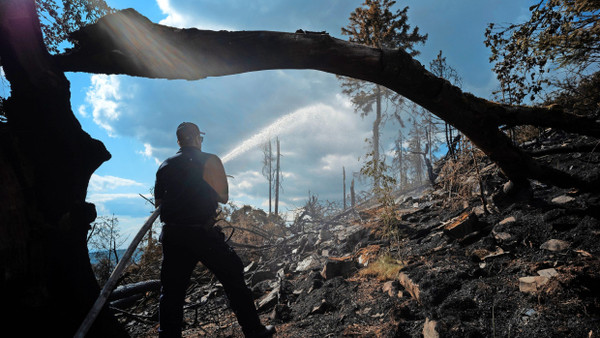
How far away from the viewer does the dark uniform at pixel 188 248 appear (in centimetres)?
268

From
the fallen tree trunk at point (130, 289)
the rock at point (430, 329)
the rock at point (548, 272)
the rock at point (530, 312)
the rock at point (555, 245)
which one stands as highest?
the rock at point (555, 245)

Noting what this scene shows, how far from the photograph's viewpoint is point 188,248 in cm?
273

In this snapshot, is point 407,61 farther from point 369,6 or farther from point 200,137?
point 369,6

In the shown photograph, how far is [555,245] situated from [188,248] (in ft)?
12.6

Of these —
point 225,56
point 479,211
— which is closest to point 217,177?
point 225,56

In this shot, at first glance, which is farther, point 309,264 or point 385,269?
point 309,264

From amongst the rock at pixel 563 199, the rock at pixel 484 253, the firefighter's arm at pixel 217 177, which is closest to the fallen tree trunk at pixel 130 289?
the firefighter's arm at pixel 217 177

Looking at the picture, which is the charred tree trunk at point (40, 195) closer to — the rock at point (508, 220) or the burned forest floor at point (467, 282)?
the burned forest floor at point (467, 282)

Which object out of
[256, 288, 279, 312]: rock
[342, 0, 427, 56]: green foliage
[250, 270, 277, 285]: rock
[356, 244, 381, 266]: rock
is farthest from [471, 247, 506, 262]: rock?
[342, 0, 427, 56]: green foliage

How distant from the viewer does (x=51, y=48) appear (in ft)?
16.4

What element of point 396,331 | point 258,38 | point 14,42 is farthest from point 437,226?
point 14,42

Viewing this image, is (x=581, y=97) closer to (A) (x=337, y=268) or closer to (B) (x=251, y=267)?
Result: (A) (x=337, y=268)

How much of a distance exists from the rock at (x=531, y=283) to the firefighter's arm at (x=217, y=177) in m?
3.01

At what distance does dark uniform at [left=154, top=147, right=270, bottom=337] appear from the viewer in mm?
2680
